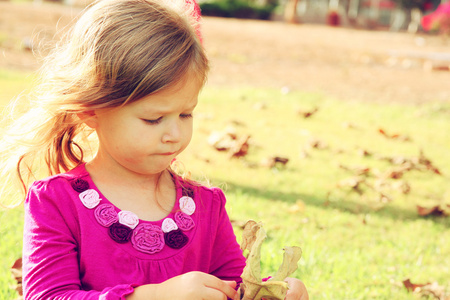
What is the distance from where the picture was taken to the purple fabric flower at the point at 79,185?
5.53ft

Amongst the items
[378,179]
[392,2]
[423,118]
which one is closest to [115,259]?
[378,179]

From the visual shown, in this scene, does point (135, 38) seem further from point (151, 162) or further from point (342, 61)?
point (342, 61)

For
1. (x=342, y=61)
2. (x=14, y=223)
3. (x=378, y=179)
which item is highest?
(x=14, y=223)

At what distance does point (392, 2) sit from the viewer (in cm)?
3094

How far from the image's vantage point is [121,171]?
5.75ft

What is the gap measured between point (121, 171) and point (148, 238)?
234mm

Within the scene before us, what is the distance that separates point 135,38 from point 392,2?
104ft

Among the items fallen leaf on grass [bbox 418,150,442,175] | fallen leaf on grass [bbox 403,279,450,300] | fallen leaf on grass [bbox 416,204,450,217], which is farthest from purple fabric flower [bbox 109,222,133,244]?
fallen leaf on grass [bbox 418,150,442,175]

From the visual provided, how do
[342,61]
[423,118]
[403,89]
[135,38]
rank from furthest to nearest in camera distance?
[342,61] < [403,89] < [423,118] < [135,38]

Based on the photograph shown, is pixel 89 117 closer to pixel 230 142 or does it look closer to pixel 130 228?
pixel 130 228

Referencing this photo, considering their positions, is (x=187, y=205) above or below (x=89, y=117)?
below

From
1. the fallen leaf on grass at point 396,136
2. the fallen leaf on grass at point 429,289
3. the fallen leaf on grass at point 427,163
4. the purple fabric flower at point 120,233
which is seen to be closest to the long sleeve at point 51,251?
the purple fabric flower at point 120,233

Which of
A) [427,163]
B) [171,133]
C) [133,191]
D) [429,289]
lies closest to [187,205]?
[133,191]

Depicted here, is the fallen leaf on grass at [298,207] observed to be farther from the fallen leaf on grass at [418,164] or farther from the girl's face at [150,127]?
the girl's face at [150,127]
